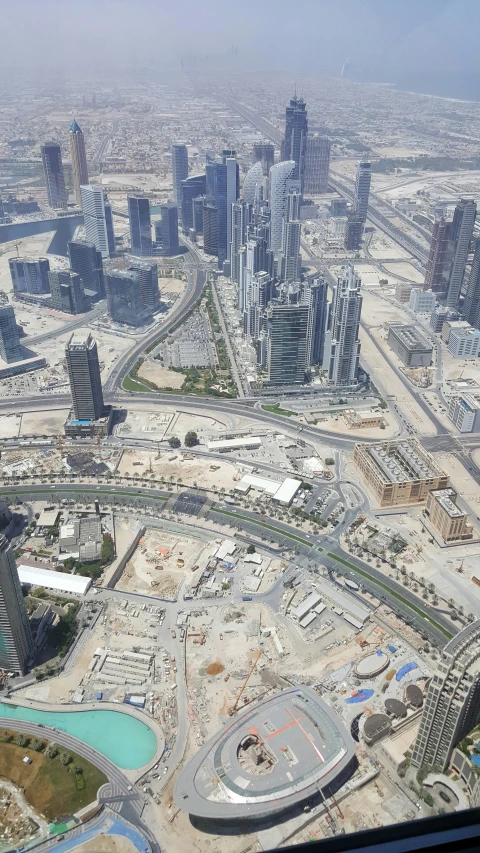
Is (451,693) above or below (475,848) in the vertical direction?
below

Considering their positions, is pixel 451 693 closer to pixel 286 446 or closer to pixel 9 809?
pixel 9 809

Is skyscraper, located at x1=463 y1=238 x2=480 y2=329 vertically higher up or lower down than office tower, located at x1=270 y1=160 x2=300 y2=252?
lower down

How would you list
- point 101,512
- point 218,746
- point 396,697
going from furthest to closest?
1. point 101,512
2. point 396,697
3. point 218,746

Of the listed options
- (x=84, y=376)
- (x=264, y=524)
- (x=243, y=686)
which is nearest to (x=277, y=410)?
(x=264, y=524)

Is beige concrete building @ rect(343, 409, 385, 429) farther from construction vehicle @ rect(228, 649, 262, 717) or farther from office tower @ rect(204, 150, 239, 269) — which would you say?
office tower @ rect(204, 150, 239, 269)

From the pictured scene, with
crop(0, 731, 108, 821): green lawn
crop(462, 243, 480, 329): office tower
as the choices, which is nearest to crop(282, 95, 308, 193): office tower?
crop(462, 243, 480, 329): office tower

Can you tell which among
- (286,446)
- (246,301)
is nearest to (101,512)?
(286,446)
